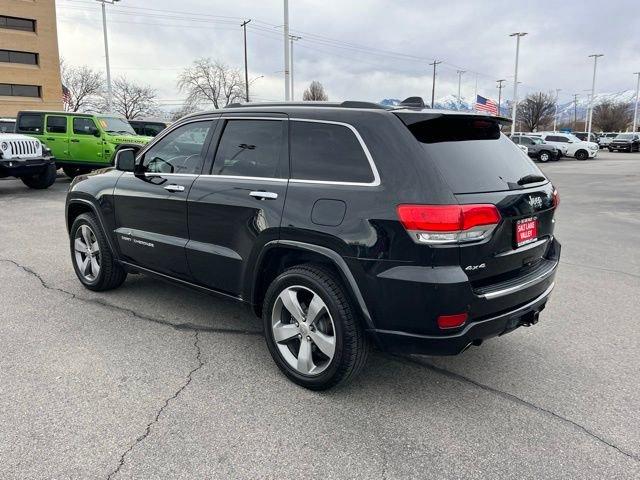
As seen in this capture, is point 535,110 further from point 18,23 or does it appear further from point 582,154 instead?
point 18,23

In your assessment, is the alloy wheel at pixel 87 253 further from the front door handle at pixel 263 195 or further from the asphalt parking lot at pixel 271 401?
the front door handle at pixel 263 195

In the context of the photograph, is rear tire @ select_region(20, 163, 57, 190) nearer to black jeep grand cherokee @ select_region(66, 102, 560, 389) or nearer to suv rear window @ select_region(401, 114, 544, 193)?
black jeep grand cherokee @ select_region(66, 102, 560, 389)

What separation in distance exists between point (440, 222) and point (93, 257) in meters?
3.74

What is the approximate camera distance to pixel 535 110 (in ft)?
249

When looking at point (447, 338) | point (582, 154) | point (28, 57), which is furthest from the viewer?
point (28, 57)

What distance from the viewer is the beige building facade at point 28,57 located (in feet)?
151

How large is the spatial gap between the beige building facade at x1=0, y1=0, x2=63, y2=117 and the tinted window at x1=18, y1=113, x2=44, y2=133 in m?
36.8

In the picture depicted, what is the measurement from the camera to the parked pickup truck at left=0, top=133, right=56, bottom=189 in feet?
38.6

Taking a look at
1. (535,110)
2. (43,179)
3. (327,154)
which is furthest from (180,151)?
(535,110)

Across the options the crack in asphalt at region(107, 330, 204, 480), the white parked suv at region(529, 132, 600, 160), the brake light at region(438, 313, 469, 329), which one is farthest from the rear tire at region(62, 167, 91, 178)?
the white parked suv at region(529, 132, 600, 160)

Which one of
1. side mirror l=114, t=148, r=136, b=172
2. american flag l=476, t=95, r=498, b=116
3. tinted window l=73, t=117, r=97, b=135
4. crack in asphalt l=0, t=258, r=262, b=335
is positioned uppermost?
american flag l=476, t=95, r=498, b=116

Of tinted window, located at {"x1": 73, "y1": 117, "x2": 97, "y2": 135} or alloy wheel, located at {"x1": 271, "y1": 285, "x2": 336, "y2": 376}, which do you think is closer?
alloy wheel, located at {"x1": 271, "y1": 285, "x2": 336, "y2": 376}

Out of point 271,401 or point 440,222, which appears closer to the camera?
point 440,222

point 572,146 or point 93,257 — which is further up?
point 572,146
